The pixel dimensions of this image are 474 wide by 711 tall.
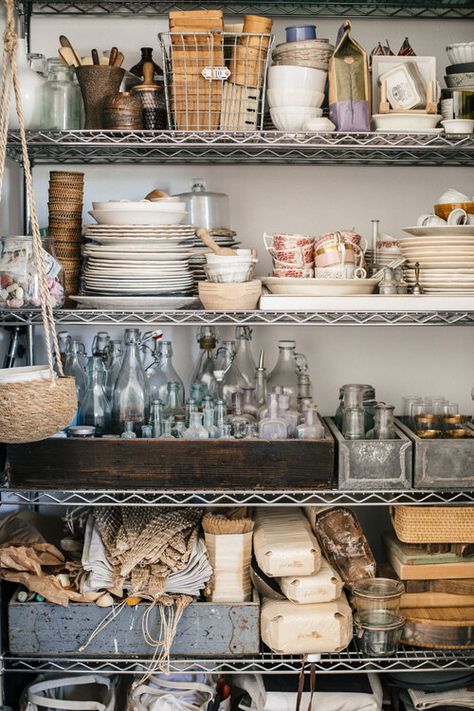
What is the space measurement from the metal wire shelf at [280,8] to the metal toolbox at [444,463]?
1.20 m

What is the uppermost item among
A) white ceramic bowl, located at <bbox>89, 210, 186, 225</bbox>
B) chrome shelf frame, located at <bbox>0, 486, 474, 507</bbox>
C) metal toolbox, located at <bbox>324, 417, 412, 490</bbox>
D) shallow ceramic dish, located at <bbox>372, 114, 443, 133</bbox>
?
shallow ceramic dish, located at <bbox>372, 114, 443, 133</bbox>

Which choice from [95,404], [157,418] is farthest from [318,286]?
[95,404]

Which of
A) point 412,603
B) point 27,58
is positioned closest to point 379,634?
point 412,603

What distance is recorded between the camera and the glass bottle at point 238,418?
235cm

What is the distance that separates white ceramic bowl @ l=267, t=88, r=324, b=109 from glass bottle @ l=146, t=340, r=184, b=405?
26.8 inches

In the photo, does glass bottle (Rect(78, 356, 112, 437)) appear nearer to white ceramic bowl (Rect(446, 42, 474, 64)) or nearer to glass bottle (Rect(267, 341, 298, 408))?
glass bottle (Rect(267, 341, 298, 408))

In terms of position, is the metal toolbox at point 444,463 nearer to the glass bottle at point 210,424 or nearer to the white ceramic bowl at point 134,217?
the glass bottle at point 210,424

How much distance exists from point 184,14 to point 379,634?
1.58 metres

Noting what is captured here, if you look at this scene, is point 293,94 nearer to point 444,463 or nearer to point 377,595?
point 444,463

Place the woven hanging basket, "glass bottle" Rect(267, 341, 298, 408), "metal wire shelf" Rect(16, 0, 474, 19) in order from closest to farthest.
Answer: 1. the woven hanging basket
2. "glass bottle" Rect(267, 341, 298, 408)
3. "metal wire shelf" Rect(16, 0, 474, 19)

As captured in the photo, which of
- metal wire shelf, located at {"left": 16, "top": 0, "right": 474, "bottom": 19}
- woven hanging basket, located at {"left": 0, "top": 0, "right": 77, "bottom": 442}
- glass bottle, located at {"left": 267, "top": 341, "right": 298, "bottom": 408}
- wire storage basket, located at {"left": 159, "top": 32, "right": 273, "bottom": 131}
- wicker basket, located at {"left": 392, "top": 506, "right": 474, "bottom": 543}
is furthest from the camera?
metal wire shelf, located at {"left": 16, "top": 0, "right": 474, "bottom": 19}

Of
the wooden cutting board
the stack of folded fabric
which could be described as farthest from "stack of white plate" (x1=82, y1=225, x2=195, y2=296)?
the wooden cutting board

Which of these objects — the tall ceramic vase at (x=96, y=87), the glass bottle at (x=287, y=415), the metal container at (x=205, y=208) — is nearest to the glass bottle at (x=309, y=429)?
the glass bottle at (x=287, y=415)

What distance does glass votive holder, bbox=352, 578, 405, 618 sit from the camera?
2.30 meters
